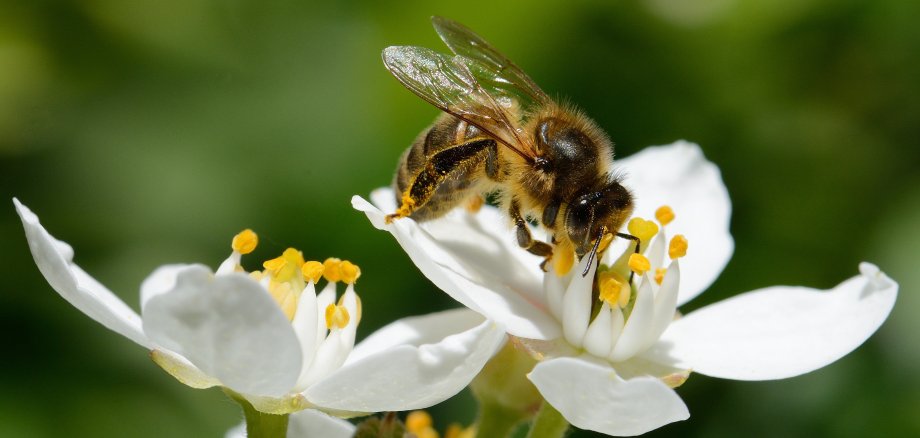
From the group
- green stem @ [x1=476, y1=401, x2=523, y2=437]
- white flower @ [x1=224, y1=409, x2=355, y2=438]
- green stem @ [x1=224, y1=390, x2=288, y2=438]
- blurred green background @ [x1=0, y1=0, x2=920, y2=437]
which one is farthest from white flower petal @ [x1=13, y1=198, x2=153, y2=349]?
blurred green background @ [x1=0, y1=0, x2=920, y2=437]

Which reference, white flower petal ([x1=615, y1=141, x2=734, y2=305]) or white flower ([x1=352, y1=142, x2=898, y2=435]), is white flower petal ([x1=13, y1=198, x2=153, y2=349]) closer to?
white flower ([x1=352, y1=142, x2=898, y2=435])

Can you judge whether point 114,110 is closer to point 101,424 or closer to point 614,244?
point 101,424

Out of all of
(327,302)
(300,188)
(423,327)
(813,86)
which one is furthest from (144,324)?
(813,86)

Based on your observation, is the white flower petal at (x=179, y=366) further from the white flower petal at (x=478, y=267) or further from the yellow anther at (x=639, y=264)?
the yellow anther at (x=639, y=264)

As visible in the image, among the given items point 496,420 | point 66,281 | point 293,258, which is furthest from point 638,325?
point 66,281

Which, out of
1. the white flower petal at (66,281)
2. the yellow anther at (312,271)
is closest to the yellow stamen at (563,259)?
the yellow anther at (312,271)

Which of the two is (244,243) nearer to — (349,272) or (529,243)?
(349,272)
